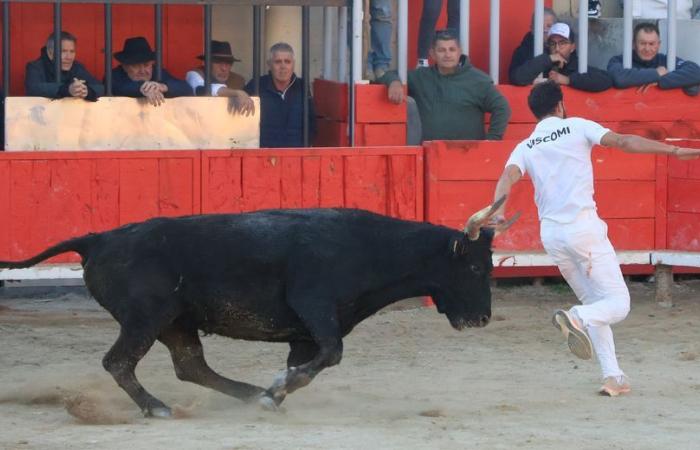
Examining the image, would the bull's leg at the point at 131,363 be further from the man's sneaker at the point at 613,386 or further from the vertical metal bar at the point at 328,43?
the vertical metal bar at the point at 328,43

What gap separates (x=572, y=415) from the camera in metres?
7.20

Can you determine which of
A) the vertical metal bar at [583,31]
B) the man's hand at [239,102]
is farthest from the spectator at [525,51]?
the man's hand at [239,102]

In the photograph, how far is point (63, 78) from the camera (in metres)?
10.1

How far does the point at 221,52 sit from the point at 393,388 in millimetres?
3524

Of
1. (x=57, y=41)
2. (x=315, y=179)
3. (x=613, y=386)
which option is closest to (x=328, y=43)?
(x=315, y=179)

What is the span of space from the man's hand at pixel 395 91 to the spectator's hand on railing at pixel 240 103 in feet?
3.15

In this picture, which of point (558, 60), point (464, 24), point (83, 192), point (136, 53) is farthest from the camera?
point (558, 60)

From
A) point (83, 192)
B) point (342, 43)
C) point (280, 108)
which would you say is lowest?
point (83, 192)

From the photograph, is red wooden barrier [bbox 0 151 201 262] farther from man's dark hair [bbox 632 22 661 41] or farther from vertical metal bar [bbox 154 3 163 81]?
man's dark hair [bbox 632 22 661 41]

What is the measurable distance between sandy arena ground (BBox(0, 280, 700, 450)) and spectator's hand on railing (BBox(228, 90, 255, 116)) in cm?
→ 158

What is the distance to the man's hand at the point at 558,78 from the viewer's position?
1114 centimetres

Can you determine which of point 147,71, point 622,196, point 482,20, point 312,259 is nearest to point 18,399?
point 312,259

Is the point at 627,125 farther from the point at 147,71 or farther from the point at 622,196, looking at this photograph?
the point at 147,71

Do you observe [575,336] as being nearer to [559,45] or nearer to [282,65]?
[282,65]
